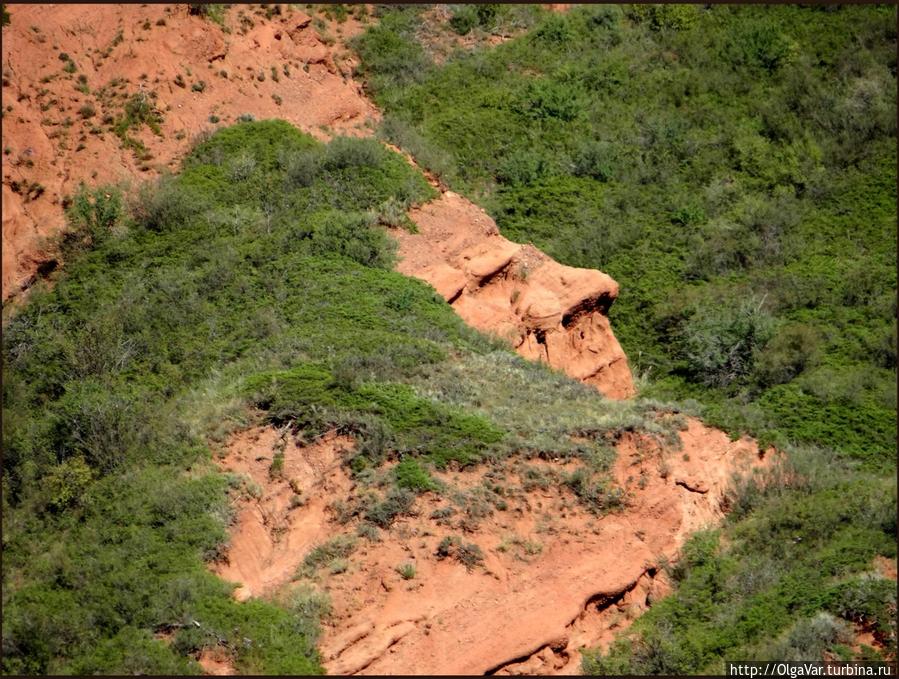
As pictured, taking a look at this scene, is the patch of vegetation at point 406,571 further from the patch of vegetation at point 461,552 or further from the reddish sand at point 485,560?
the patch of vegetation at point 461,552

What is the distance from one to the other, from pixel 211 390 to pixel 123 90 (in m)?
9.61

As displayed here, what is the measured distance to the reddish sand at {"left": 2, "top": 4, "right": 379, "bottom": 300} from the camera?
3212 centimetres

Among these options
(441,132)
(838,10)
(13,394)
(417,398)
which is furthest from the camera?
(838,10)

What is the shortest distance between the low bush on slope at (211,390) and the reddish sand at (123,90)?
767mm

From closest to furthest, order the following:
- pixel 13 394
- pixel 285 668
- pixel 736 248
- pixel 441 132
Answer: pixel 285 668, pixel 13 394, pixel 736 248, pixel 441 132

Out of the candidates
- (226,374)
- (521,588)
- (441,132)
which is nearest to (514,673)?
(521,588)

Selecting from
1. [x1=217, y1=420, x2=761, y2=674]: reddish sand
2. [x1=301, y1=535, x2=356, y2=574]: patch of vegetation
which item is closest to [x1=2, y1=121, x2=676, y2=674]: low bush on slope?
[x1=217, y1=420, x2=761, y2=674]: reddish sand

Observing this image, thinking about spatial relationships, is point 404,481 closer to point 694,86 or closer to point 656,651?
point 656,651

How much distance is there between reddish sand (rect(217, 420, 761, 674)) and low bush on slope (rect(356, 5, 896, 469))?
287 centimetres

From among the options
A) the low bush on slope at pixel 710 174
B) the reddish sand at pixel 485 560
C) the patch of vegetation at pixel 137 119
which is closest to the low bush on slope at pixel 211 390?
the reddish sand at pixel 485 560

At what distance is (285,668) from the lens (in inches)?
869

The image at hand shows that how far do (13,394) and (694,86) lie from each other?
19.5 metres

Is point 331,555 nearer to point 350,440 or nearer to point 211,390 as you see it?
point 350,440

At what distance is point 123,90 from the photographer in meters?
34.2
